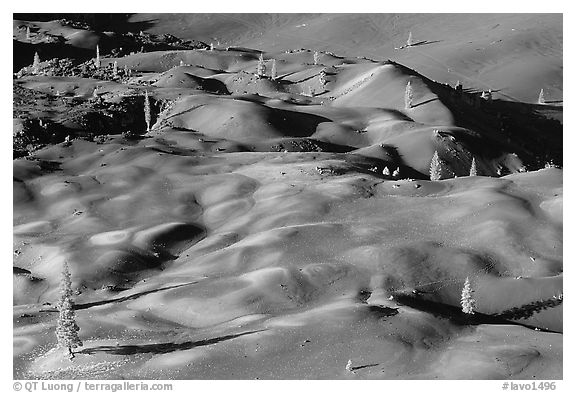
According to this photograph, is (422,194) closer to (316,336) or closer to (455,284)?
(455,284)

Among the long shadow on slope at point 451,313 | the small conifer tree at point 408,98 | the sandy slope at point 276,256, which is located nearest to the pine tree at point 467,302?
the long shadow on slope at point 451,313

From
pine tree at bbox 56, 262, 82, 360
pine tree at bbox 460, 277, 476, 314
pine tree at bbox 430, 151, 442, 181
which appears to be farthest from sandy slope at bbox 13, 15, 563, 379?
pine tree at bbox 430, 151, 442, 181

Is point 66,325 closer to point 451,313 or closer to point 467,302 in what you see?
point 451,313

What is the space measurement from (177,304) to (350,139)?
99258 millimetres

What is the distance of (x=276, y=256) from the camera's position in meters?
93.8

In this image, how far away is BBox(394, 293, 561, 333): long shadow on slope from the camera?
78.5 metres

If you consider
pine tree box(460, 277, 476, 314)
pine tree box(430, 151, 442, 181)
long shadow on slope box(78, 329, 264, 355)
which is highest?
pine tree box(460, 277, 476, 314)

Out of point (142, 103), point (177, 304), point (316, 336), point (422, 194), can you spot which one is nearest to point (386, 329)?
point (316, 336)

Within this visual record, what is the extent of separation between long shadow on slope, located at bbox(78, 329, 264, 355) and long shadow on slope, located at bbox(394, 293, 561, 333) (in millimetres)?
21015

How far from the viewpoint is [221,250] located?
100375mm

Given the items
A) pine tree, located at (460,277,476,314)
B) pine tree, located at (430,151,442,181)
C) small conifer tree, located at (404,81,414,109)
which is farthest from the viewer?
small conifer tree, located at (404,81,414,109)

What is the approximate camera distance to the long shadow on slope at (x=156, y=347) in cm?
7031

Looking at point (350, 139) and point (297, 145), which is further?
point (350, 139)

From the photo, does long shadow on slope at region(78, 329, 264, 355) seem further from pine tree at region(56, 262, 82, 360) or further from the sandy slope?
pine tree at region(56, 262, 82, 360)
